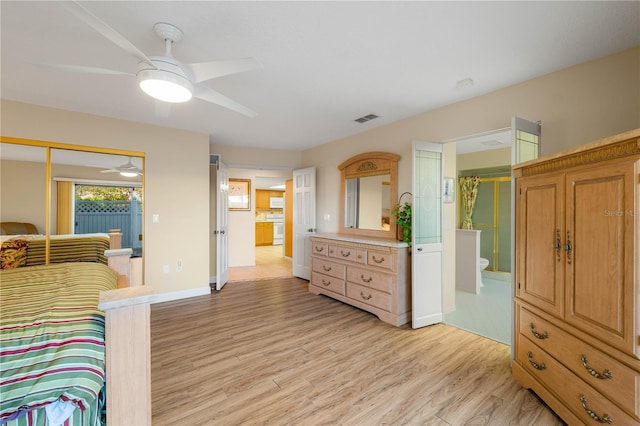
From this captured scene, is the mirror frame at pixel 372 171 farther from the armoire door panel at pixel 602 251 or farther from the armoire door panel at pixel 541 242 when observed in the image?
the armoire door panel at pixel 602 251

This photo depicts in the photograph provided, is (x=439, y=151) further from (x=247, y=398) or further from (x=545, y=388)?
(x=247, y=398)

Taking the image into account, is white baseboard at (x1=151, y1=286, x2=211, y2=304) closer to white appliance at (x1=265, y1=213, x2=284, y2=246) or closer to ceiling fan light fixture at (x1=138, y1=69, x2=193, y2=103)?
ceiling fan light fixture at (x1=138, y1=69, x2=193, y2=103)

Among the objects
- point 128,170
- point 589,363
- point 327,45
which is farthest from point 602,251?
point 128,170

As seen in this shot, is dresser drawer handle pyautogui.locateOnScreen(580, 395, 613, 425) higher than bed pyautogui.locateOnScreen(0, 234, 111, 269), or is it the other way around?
bed pyautogui.locateOnScreen(0, 234, 111, 269)

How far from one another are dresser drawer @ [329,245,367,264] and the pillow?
3.58 m

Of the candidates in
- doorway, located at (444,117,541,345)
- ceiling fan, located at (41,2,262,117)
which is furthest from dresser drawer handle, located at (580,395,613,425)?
ceiling fan, located at (41,2,262,117)

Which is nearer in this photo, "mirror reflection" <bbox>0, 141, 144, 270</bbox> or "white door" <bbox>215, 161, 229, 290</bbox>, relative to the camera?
"mirror reflection" <bbox>0, 141, 144, 270</bbox>

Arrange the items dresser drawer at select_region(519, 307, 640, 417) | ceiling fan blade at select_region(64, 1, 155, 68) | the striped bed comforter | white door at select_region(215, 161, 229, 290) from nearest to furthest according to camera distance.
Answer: the striped bed comforter, ceiling fan blade at select_region(64, 1, 155, 68), dresser drawer at select_region(519, 307, 640, 417), white door at select_region(215, 161, 229, 290)

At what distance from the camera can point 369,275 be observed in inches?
136

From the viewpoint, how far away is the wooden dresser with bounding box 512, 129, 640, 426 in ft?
4.30

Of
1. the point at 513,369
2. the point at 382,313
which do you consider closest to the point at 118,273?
the point at 382,313

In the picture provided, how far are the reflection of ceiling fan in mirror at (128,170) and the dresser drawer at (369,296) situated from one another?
336 cm

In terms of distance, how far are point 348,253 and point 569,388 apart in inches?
96.9

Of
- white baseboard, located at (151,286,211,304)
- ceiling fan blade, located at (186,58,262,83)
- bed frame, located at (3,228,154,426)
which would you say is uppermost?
ceiling fan blade, located at (186,58,262,83)
